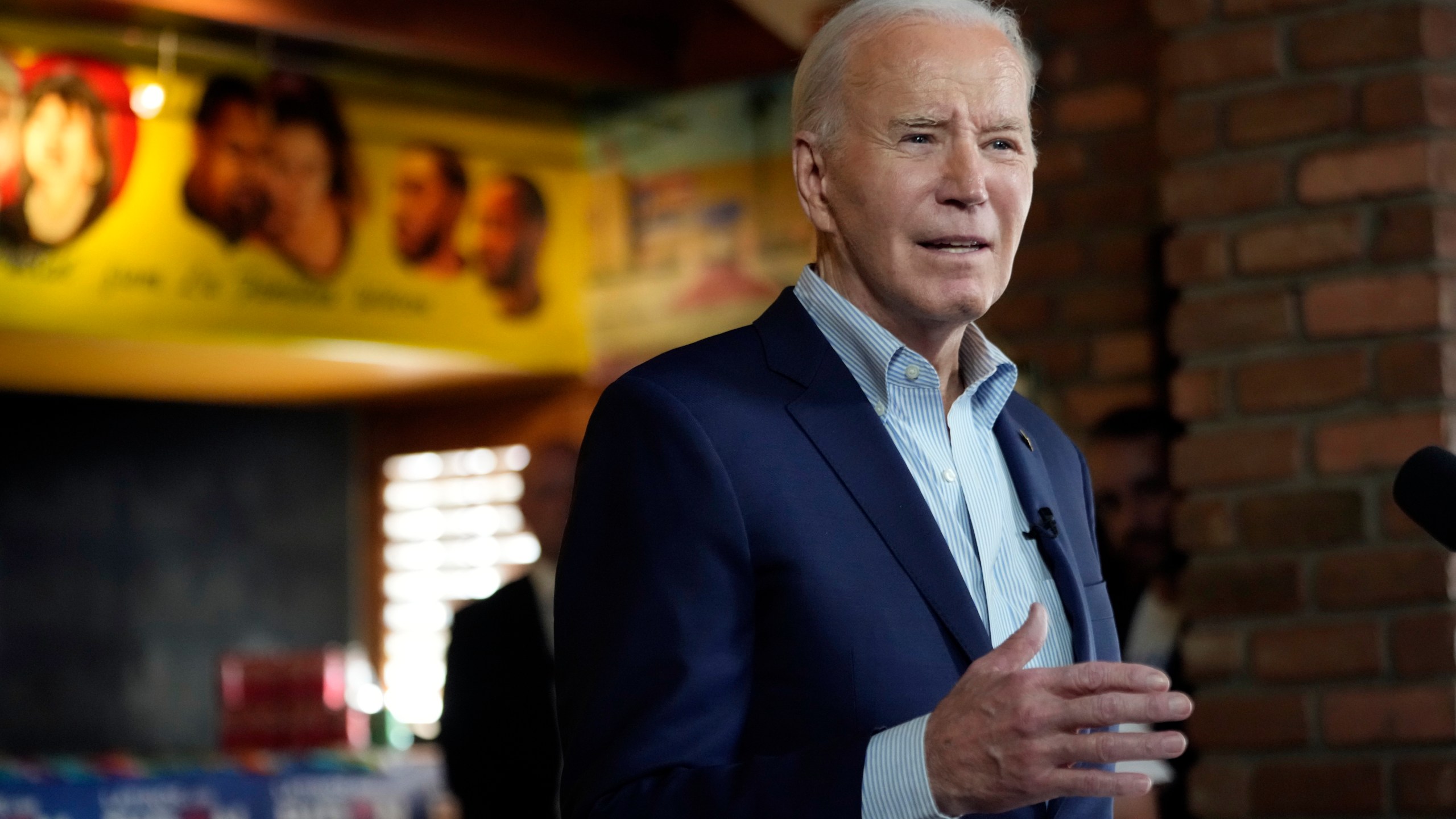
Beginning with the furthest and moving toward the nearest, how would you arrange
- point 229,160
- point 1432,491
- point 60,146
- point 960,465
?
point 229,160 → point 60,146 → point 960,465 → point 1432,491

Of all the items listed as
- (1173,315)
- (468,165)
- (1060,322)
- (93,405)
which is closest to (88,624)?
(93,405)

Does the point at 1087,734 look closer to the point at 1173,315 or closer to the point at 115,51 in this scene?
the point at 1173,315

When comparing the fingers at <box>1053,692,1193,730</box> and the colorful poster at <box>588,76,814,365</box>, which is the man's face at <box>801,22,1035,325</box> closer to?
the fingers at <box>1053,692,1193,730</box>

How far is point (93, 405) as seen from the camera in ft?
24.0

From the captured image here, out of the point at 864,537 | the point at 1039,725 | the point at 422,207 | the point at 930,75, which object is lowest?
the point at 1039,725

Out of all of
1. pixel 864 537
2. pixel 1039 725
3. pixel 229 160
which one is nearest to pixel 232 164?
pixel 229 160

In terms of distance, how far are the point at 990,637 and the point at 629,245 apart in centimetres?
559

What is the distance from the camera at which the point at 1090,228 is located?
3238 millimetres

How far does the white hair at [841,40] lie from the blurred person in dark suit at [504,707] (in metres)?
2.12

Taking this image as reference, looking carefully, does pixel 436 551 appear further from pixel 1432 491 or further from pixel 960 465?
pixel 1432 491

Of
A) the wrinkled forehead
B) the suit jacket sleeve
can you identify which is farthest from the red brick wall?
the suit jacket sleeve

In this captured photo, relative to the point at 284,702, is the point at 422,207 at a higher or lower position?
higher

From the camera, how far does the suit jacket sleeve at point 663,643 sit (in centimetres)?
116

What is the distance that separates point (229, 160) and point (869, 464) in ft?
16.6
